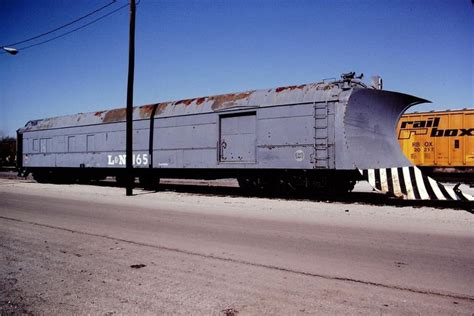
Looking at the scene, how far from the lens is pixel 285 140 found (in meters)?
12.5

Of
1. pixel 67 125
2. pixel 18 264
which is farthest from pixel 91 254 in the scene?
pixel 67 125

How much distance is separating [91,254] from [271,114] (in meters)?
8.33

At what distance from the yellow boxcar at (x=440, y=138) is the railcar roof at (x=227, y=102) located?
368 inches

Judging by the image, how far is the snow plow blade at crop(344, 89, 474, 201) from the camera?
10.5 metres

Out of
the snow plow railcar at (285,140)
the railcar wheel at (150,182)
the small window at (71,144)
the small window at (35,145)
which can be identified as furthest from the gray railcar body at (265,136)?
the small window at (35,145)

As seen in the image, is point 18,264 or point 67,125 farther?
point 67,125

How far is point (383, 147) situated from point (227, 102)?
5497 millimetres

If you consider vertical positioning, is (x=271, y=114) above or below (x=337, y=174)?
above

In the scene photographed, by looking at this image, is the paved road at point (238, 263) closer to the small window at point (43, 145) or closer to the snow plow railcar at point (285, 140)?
the snow plow railcar at point (285, 140)

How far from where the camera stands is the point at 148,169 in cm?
1691

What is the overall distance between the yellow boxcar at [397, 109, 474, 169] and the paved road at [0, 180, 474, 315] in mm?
10665

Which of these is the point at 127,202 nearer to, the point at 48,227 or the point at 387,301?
the point at 48,227

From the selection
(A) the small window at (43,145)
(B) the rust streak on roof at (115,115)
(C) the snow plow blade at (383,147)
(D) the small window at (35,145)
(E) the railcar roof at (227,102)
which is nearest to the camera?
(C) the snow plow blade at (383,147)

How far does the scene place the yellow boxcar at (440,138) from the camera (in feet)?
61.4
